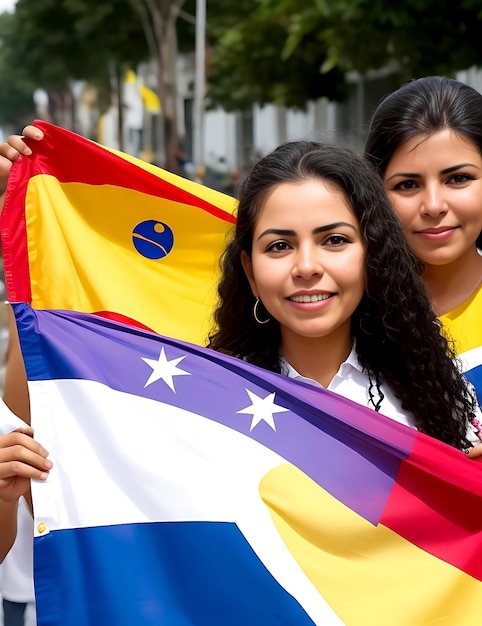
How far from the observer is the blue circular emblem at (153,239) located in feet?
11.7

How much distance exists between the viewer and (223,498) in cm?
241

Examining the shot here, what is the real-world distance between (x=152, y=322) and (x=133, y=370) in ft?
2.96

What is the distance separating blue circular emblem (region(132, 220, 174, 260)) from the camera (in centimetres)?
355

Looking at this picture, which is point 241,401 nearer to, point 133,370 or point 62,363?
point 133,370

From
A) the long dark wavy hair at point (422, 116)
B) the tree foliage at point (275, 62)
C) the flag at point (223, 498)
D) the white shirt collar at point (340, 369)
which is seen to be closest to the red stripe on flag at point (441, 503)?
the flag at point (223, 498)

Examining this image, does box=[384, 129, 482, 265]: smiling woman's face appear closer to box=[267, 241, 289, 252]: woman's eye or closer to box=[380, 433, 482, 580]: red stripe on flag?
box=[267, 241, 289, 252]: woman's eye

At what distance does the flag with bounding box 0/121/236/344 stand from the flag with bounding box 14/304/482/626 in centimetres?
67

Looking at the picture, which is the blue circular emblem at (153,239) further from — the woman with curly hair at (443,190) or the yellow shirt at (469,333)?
the yellow shirt at (469,333)

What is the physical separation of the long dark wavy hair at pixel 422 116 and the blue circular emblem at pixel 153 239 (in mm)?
740

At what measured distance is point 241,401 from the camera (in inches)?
102

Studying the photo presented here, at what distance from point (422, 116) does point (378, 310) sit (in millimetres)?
756

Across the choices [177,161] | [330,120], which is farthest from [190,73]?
[177,161]

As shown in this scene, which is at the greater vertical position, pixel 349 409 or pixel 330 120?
pixel 330 120

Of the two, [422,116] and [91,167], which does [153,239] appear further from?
[422,116]
